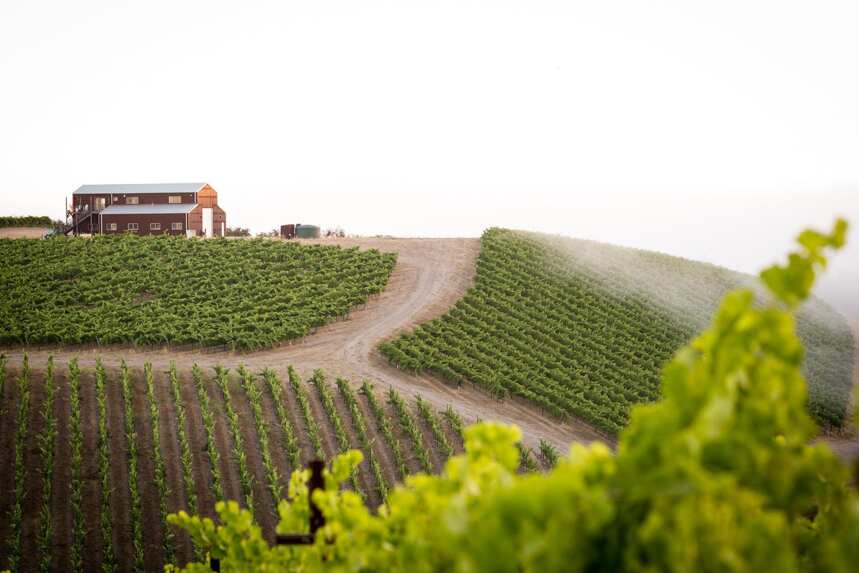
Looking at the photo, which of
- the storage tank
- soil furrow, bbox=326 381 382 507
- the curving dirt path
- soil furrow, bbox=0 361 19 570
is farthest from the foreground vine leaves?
the storage tank

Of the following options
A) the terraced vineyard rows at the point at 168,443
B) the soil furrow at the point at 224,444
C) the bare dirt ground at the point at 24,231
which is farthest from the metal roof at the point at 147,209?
the soil furrow at the point at 224,444

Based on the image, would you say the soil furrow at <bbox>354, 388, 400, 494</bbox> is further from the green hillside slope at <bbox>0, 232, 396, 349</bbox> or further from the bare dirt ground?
the bare dirt ground

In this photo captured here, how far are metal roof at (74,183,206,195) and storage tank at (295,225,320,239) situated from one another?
32.7ft

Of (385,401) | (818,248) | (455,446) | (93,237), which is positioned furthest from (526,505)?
(93,237)

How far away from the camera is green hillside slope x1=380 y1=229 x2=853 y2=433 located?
91.1ft

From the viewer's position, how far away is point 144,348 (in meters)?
28.4

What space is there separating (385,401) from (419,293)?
12.3 metres

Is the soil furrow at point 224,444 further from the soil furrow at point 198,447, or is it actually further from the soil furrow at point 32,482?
the soil furrow at point 32,482

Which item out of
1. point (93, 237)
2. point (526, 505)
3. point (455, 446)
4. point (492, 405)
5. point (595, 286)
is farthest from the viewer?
point (93, 237)

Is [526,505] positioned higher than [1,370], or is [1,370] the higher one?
[526,505]

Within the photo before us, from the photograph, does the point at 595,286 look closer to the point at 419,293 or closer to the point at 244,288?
the point at 419,293

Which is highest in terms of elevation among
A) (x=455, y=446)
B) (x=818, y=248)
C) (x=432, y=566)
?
(x=818, y=248)

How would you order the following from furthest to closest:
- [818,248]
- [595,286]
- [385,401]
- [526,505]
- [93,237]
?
[93,237], [595,286], [385,401], [818,248], [526,505]

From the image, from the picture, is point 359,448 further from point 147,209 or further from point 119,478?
point 147,209
